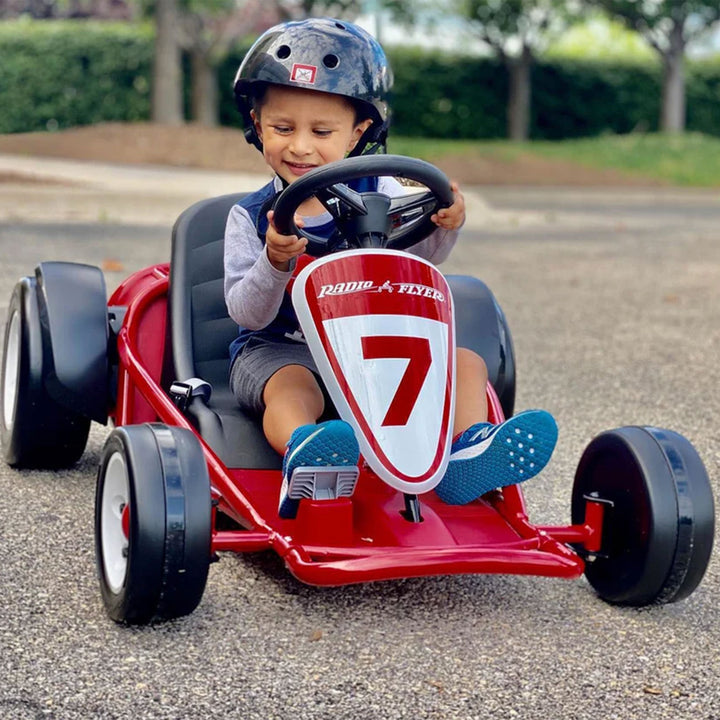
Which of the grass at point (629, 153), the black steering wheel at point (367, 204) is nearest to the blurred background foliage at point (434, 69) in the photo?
the grass at point (629, 153)

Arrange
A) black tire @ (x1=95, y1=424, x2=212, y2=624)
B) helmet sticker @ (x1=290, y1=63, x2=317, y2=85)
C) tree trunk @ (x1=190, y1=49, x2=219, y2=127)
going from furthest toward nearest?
tree trunk @ (x1=190, y1=49, x2=219, y2=127)
helmet sticker @ (x1=290, y1=63, x2=317, y2=85)
black tire @ (x1=95, y1=424, x2=212, y2=624)

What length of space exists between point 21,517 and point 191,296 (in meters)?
0.76

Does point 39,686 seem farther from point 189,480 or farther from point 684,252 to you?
point 684,252

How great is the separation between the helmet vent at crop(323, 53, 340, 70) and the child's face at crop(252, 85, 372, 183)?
73 mm

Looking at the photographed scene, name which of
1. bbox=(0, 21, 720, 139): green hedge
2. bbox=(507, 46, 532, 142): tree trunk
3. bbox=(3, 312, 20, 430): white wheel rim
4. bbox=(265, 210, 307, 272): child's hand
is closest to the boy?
bbox=(265, 210, 307, 272): child's hand

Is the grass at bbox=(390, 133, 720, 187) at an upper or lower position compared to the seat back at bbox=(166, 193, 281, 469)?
lower

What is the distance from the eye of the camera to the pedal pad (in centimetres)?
Answer: 283

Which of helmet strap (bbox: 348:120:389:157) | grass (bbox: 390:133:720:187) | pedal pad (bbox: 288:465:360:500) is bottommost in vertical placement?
grass (bbox: 390:133:720:187)

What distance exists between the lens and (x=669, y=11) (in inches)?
918

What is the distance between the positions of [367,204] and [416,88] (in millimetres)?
22799

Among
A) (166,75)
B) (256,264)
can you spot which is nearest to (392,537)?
(256,264)

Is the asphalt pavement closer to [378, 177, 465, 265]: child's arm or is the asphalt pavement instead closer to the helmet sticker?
[378, 177, 465, 265]: child's arm

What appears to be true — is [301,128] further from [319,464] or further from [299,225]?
[319,464]

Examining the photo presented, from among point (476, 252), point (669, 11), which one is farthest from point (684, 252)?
point (669, 11)
